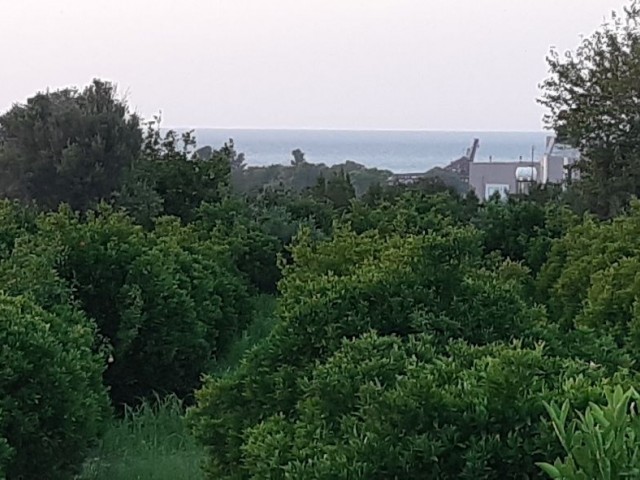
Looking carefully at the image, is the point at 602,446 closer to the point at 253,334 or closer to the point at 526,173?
the point at 253,334

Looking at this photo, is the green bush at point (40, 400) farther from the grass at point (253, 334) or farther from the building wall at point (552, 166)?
the building wall at point (552, 166)

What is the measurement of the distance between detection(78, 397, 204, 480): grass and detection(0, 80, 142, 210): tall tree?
31.6ft

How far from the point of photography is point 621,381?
3.25m

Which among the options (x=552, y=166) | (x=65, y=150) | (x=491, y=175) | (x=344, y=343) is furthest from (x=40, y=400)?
(x=491, y=175)

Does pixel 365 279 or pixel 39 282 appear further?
pixel 39 282

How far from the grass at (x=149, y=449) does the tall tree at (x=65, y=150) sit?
9.64m

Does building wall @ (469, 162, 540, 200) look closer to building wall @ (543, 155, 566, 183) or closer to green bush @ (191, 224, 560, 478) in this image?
building wall @ (543, 155, 566, 183)

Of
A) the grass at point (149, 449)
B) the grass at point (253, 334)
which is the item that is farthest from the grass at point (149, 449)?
the grass at point (253, 334)

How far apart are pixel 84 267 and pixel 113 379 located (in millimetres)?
876

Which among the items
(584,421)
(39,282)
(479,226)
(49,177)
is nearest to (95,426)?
(39,282)

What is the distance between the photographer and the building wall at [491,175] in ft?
101

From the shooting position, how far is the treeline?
10.0ft

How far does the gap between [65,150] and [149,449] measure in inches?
431

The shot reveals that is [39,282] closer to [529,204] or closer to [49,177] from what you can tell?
Result: [529,204]
